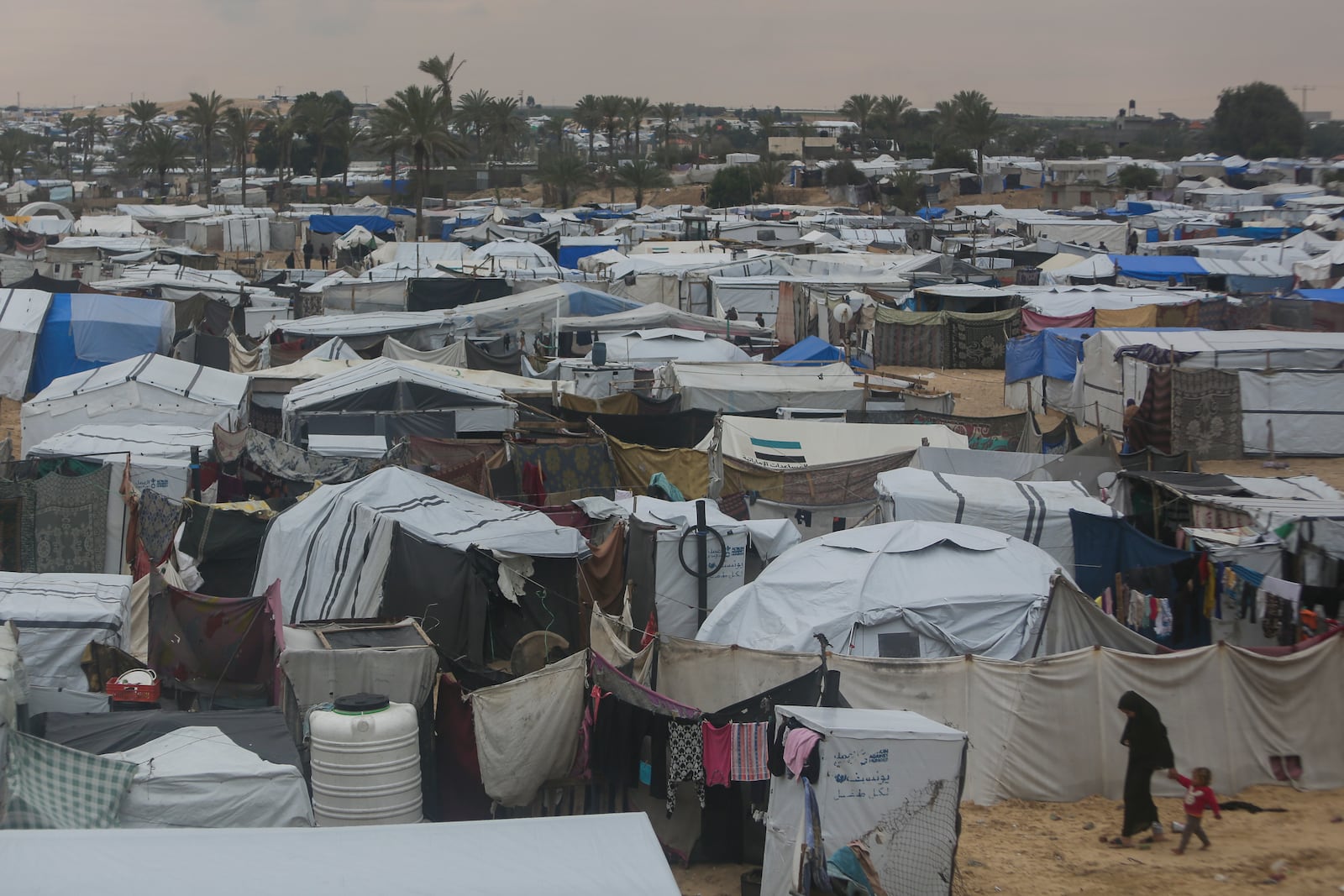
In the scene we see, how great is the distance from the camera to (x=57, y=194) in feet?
289

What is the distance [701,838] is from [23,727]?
4.75m

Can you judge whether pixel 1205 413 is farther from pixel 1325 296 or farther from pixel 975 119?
pixel 975 119

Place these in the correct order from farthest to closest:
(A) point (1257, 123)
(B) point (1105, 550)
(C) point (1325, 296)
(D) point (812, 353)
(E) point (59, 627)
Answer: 1. (A) point (1257, 123)
2. (C) point (1325, 296)
3. (D) point (812, 353)
4. (B) point (1105, 550)
5. (E) point (59, 627)

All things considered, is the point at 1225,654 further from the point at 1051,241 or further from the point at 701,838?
the point at 1051,241

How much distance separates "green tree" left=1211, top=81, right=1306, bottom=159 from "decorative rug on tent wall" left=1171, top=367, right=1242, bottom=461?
114 m

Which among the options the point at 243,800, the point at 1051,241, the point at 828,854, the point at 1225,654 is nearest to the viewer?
the point at 243,800

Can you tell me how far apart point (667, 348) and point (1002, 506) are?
13625 mm

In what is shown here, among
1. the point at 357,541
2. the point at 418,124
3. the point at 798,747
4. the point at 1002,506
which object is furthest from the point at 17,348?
the point at 418,124

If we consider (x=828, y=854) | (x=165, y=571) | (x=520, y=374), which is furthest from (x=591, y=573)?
(x=520, y=374)

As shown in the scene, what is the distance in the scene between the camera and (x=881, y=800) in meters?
9.01

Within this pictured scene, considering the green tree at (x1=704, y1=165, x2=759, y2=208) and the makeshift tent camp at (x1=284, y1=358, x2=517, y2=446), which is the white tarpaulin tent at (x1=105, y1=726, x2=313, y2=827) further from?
the green tree at (x1=704, y1=165, x2=759, y2=208)

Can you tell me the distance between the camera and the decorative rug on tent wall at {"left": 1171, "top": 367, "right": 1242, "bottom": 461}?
23641 millimetres

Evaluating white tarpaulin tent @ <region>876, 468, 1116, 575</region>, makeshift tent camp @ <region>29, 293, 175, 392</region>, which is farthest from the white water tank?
makeshift tent camp @ <region>29, 293, 175, 392</region>

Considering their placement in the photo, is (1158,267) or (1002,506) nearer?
(1002,506)
